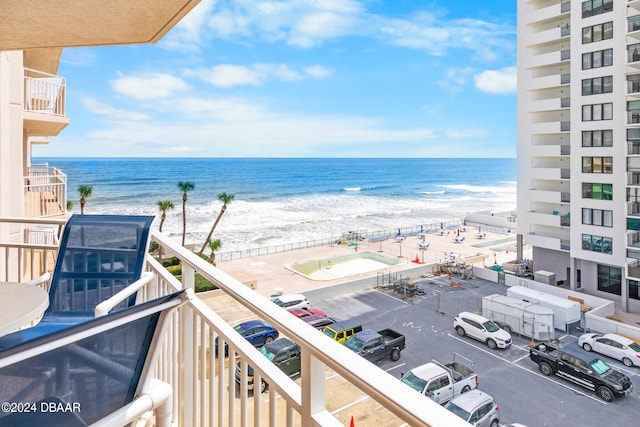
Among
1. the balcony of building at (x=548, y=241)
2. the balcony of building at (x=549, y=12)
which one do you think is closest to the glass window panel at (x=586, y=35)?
the balcony of building at (x=549, y=12)

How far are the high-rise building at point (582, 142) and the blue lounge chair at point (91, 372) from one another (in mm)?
14853

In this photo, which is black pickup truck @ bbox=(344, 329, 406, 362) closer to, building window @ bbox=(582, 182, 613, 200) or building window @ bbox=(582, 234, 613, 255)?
building window @ bbox=(582, 234, 613, 255)

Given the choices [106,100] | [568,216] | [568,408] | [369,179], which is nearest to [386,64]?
[369,179]

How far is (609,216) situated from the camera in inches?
508

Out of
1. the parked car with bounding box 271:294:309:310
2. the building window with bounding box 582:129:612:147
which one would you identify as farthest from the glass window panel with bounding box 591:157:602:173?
the parked car with bounding box 271:294:309:310

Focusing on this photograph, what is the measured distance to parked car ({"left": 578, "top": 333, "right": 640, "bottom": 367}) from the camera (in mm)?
9039

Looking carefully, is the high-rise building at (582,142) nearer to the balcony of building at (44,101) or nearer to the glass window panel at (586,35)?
the glass window panel at (586,35)

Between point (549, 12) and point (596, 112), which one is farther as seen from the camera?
point (549, 12)

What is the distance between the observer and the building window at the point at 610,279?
12953mm

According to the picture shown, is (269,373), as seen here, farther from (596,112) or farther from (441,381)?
(596,112)

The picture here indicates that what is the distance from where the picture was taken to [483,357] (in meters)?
9.29

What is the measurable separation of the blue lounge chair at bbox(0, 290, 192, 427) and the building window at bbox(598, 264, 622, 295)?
15562mm

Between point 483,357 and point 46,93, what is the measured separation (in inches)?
398

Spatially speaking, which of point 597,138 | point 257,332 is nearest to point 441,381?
point 257,332
